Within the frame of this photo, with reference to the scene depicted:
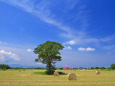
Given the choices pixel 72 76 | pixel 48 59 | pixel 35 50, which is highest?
pixel 35 50

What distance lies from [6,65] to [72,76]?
86834 mm

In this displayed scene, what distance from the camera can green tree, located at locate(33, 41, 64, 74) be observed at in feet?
146

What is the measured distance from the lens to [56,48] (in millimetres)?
46562

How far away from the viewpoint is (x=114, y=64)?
102688 millimetres

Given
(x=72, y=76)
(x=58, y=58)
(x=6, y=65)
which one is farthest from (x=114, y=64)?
(x=72, y=76)

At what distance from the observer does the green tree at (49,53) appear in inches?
1757

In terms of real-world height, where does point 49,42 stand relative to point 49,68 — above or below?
above

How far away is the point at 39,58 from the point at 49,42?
19.9 ft

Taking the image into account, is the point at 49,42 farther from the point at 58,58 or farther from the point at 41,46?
the point at 58,58

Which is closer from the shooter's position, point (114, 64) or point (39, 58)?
point (39, 58)

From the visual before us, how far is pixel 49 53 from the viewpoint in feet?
148

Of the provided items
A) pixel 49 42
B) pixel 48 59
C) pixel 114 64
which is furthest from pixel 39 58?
pixel 114 64

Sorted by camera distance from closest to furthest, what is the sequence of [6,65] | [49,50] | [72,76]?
1. [72,76]
2. [49,50]
3. [6,65]

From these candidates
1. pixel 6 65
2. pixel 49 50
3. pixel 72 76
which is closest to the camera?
pixel 72 76
